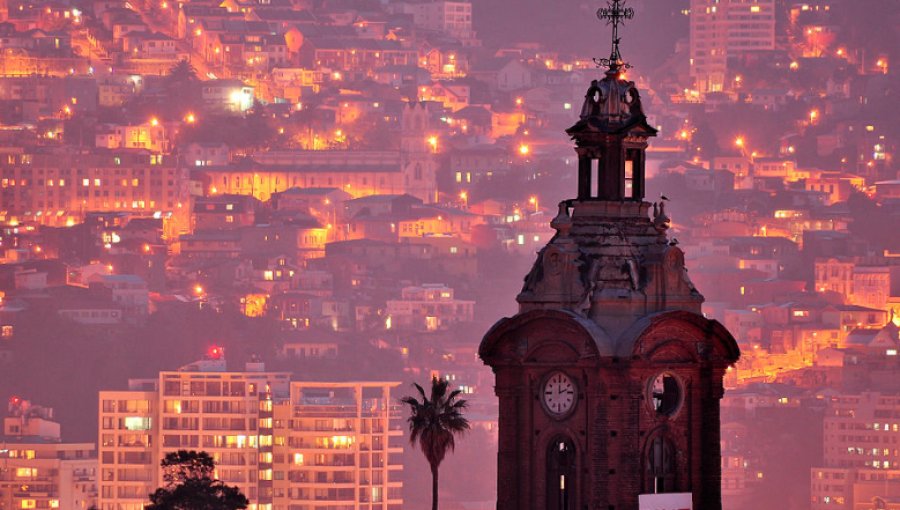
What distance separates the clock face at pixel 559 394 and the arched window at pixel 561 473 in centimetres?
37

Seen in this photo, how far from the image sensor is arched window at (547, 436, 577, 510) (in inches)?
1654

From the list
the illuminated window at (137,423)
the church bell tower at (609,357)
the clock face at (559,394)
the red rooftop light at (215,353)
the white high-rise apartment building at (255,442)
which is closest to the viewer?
the church bell tower at (609,357)

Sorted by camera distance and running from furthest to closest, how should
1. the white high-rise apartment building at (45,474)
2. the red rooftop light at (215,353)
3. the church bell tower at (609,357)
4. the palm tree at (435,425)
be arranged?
the red rooftop light at (215,353)
the white high-rise apartment building at (45,474)
the palm tree at (435,425)
the church bell tower at (609,357)

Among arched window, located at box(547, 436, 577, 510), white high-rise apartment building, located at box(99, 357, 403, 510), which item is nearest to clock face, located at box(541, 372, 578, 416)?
arched window, located at box(547, 436, 577, 510)

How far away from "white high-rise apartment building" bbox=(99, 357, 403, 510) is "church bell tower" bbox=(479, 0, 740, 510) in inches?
4970

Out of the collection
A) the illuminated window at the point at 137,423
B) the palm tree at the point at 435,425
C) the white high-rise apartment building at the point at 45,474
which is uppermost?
the illuminated window at the point at 137,423

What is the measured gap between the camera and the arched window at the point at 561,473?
42000mm

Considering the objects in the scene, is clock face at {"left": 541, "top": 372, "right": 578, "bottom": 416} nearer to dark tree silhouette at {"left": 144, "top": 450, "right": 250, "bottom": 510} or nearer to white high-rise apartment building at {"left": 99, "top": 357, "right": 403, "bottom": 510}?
dark tree silhouette at {"left": 144, "top": 450, "right": 250, "bottom": 510}

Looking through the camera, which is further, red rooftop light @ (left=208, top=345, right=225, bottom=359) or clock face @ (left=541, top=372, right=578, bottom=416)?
red rooftop light @ (left=208, top=345, right=225, bottom=359)

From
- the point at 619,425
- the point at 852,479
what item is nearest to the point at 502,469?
the point at 619,425

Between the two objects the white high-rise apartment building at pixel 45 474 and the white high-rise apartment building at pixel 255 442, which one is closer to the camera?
the white high-rise apartment building at pixel 45 474

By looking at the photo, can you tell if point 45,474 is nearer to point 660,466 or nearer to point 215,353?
point 215,353

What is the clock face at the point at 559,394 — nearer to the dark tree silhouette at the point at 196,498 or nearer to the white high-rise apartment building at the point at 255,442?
the dark tree silhouette at the point at 196,498

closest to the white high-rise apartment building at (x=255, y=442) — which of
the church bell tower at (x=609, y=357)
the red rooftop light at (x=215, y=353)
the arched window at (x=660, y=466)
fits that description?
the red rooftop light at (x=215, y=353)
